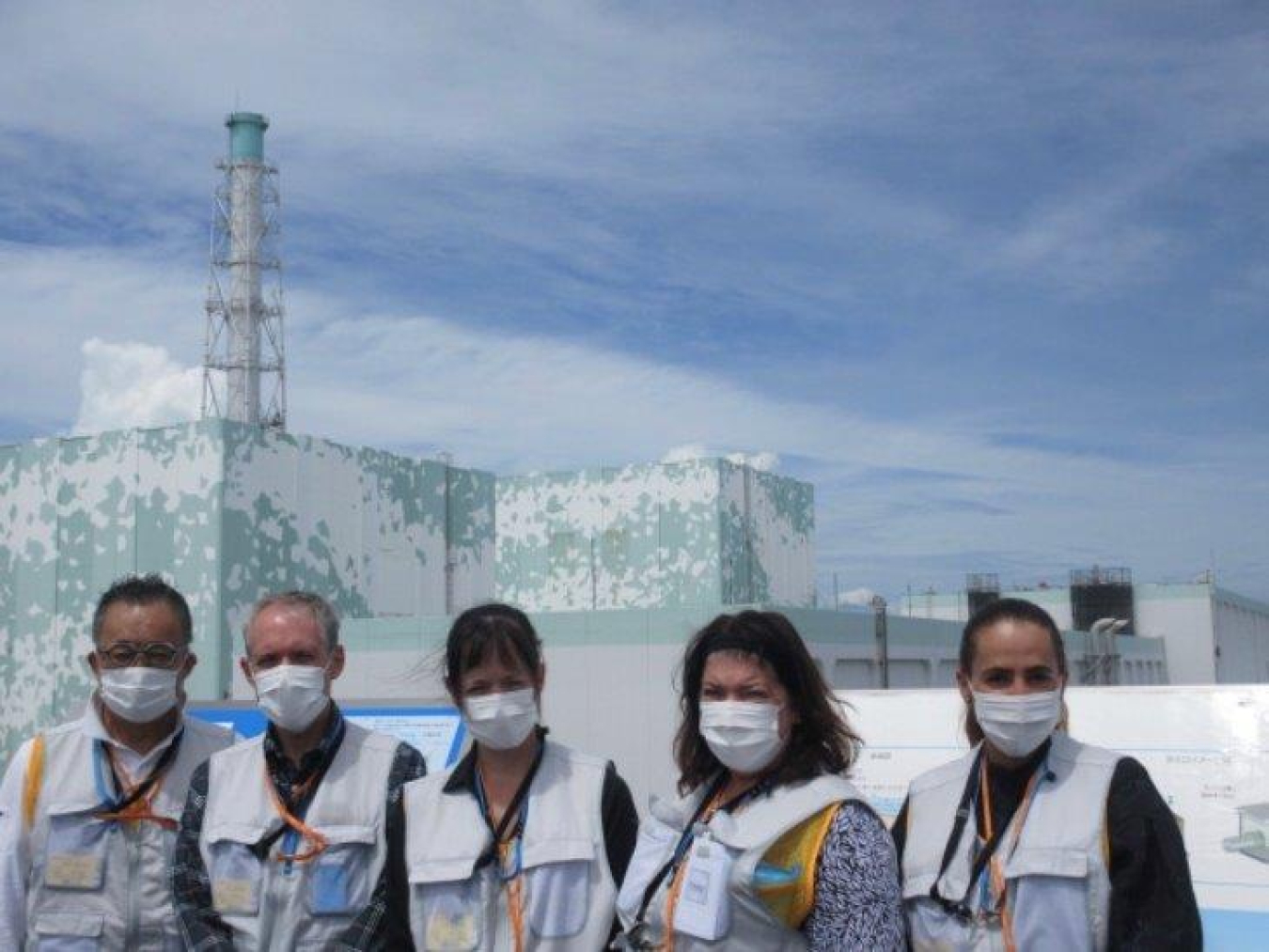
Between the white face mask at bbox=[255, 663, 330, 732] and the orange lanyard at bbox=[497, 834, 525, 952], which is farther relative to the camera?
the white face mask at bbox=[255, 663, 330, 732]

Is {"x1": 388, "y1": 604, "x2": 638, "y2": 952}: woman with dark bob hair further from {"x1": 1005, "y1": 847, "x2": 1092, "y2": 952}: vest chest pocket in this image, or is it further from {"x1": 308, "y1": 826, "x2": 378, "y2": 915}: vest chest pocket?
{"x1": 1005, "y1": 847, "x2": 1092, "y2": 952}: vest chest pocket

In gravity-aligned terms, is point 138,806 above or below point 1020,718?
below

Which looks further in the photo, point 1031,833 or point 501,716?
point 501,716

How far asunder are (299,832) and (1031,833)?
179 centimetres

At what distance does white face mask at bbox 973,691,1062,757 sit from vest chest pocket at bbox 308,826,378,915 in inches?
61.8

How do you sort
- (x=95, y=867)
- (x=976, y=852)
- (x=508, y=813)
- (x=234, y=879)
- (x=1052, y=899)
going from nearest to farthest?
(x=1052, y=899) < (x=976, y=852) < (x=508, y=813) < (x=234, y=879) < (x=95, y=867)

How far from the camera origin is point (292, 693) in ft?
11.2

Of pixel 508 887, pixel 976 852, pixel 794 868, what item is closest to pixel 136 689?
pixel 508 887

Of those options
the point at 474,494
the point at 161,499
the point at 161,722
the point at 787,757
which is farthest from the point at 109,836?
the point at 474,494

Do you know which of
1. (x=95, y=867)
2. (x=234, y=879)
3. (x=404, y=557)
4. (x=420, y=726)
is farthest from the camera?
(x=404, y=557)

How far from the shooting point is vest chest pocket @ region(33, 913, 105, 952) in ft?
11.3

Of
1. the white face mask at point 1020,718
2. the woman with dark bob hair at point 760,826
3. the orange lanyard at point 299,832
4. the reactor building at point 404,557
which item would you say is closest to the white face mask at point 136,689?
the orange lanyard at point 299,832

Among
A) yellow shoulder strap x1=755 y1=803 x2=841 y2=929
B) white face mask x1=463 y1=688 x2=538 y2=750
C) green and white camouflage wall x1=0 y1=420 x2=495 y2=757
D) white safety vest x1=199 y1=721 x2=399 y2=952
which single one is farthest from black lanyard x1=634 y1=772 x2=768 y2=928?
green and white camouflage wall x1=0 y1=420 x2=495 y2=757

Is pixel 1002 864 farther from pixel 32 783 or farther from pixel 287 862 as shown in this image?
pixel 32 783
